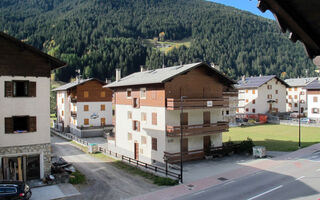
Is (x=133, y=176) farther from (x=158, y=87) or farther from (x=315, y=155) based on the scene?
(x=315, y=155)

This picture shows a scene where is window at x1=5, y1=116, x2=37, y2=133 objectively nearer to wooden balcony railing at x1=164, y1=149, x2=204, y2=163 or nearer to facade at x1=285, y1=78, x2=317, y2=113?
wooden balcony railing at x1=164, y1=149, x2=204, y2=163

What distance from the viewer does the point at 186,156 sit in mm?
30719

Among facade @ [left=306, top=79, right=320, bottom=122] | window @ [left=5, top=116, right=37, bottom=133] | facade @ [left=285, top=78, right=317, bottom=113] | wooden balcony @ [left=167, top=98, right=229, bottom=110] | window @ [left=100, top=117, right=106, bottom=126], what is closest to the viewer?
window @ [left=5, top=116, right=37, bottom=133]

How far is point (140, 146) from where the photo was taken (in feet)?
110

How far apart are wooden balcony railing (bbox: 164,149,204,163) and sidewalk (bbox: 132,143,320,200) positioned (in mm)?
5134

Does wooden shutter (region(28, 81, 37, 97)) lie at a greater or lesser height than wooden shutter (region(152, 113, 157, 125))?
greater

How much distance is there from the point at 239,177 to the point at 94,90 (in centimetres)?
3659

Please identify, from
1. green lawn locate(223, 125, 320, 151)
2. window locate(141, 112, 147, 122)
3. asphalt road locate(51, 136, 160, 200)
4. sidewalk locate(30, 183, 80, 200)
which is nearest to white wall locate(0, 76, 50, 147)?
sidewalk locate(30, 183, 80, 200)

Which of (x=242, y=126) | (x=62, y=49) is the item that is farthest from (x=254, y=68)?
(x=242, y=126)

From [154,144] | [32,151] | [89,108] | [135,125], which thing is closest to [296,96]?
[89,108]

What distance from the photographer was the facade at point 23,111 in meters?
22.5

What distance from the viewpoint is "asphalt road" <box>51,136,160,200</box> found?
21.5 m

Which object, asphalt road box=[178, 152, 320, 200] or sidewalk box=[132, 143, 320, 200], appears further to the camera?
sidewalk box=[132, 143, 320, 200]

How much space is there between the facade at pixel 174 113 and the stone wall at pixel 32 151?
38.0 ft
